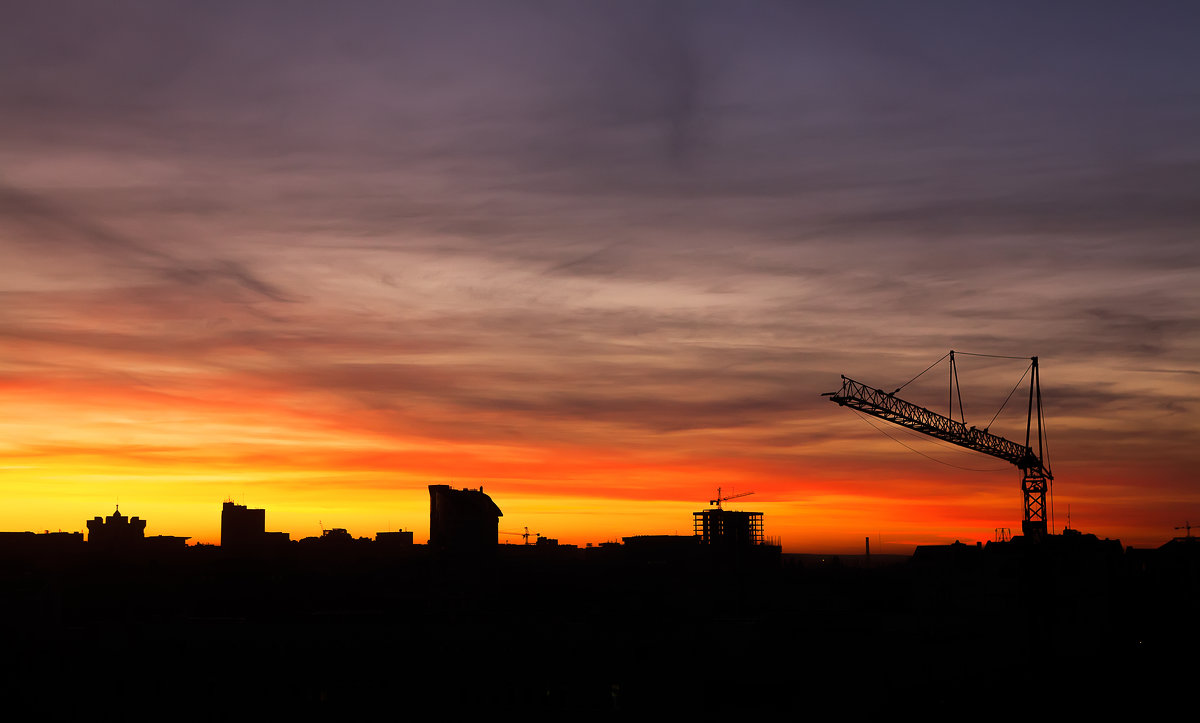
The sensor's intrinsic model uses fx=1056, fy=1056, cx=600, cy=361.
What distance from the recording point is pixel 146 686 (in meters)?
77.2

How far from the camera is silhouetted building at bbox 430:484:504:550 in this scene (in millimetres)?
173500

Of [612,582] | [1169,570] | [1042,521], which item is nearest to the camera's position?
[1169,570]

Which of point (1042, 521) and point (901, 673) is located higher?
point (1042, 521)

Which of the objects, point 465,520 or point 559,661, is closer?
point 559,661

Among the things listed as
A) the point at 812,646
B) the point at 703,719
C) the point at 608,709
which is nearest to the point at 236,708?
the point at 608,709

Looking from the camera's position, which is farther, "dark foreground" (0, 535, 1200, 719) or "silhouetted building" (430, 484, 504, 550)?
"silhouetted building" (430, 484, 504, 550)

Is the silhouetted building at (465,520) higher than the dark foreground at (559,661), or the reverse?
the silhouetted building at (465,520)

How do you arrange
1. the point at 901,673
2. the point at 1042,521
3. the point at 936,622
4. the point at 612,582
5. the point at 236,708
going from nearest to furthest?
the point at 236,708 → the point at 901,673 → the point at 936,622 → the point at 1042,521 → the point at 612,582

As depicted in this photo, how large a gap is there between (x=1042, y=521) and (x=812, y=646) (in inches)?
2833

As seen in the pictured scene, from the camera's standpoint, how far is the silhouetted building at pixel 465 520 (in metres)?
174

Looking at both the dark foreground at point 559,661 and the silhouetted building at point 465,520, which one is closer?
the dark foreground at point 559,661

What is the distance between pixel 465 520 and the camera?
17450 centimetres

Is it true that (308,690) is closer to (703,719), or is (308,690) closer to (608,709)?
(608,709)

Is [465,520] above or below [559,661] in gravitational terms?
above
